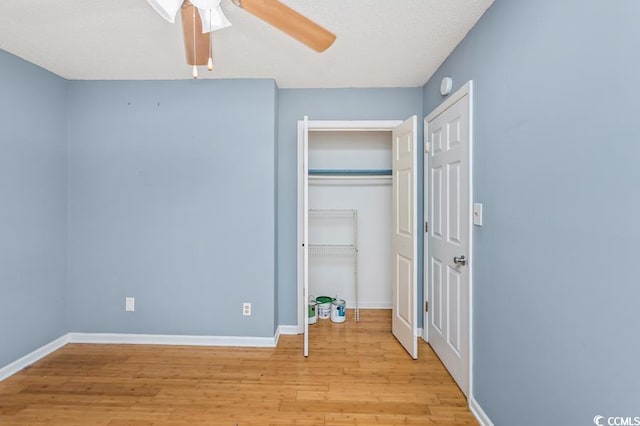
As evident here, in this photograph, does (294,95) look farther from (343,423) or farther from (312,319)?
(343,423)

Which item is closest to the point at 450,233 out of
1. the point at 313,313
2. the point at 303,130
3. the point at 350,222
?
the point at 350,222

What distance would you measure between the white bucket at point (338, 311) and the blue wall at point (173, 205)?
0.84m

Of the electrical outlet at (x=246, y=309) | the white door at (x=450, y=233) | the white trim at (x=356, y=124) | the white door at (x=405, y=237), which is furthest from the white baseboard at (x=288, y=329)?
the white trim at (x=356, y=124)

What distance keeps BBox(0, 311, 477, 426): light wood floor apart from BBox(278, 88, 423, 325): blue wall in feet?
2.10

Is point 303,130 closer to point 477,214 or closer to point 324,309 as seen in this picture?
point 477,214

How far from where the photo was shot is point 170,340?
299 centimetres

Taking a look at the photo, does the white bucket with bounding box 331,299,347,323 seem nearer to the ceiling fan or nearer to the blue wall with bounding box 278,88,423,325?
the blue wall with bounding box 278,88,423,325

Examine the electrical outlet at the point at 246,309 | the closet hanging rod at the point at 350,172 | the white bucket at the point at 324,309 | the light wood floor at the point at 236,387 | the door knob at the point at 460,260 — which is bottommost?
the light wood floor at the point at 236,387

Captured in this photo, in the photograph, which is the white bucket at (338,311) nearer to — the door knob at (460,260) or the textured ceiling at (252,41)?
the door knob at (460,260)

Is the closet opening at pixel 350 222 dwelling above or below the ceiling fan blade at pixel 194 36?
below

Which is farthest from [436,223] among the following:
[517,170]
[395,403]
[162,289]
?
[162,289]

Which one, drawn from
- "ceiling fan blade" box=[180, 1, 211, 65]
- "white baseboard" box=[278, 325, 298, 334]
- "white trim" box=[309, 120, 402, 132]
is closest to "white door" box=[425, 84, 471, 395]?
"white trim" box=[309, 120, 402, 132]

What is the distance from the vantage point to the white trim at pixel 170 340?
2965mm

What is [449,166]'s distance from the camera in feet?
8.07
